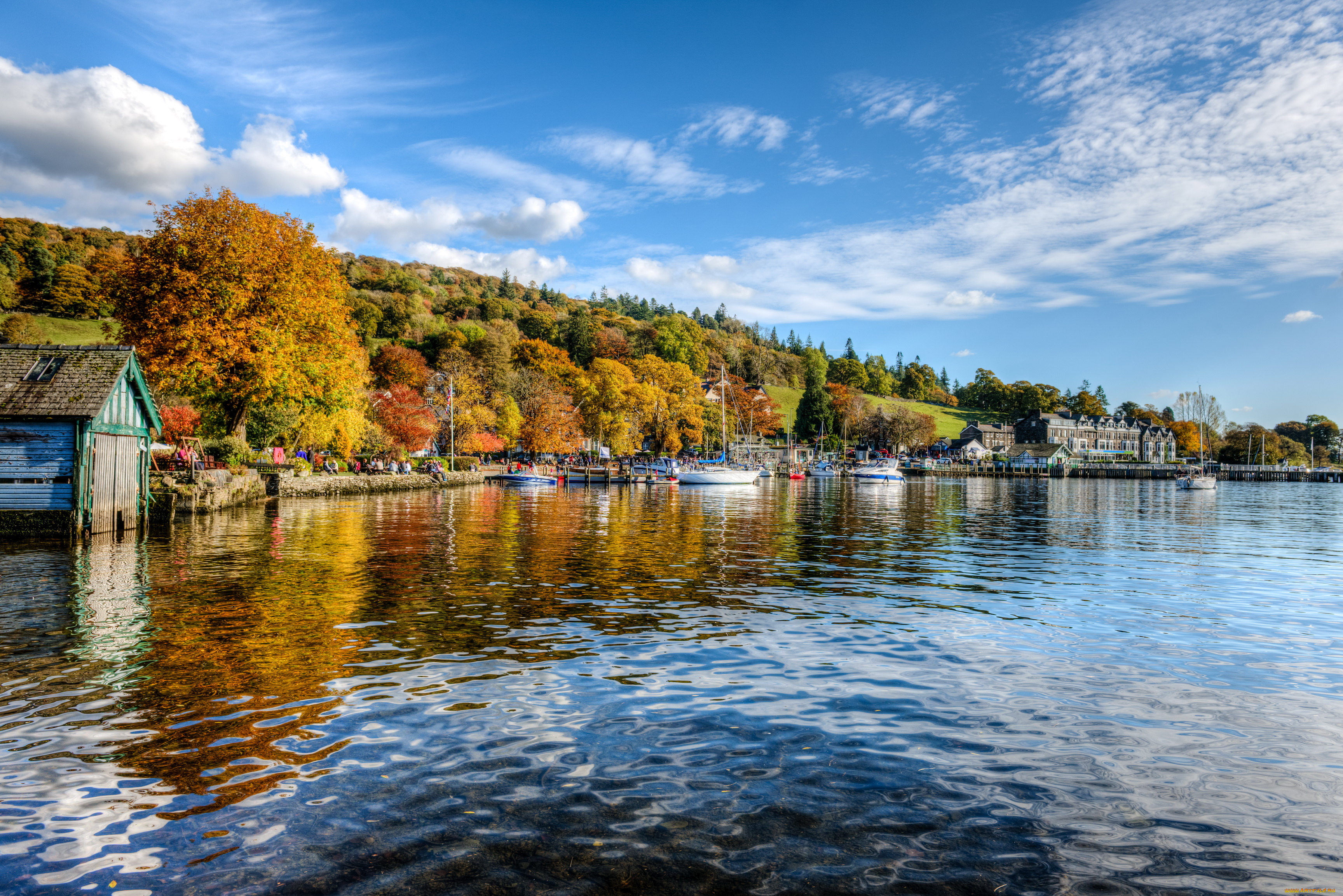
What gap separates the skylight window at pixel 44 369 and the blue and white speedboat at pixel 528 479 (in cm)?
4685

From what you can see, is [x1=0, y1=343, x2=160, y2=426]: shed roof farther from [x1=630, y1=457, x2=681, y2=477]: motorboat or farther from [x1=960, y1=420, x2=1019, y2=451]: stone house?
[x1=960, y1=420, x2=1019, y2=451]: stone house

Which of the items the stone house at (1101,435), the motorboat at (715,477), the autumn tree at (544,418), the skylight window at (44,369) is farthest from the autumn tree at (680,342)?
the skylight window at (44,369)

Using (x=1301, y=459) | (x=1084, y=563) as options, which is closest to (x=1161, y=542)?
(x=1084, y=563)

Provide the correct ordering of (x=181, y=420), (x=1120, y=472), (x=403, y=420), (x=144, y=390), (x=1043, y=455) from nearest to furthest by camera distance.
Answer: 1. (x=144, y=390)
2. (x=181, y=420)
3. (x=403, y=420)
4. (x=1120, y=472)
5. (x=1043, y=455)

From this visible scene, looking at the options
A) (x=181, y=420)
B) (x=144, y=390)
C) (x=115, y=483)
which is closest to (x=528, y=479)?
(x=181, y=420)

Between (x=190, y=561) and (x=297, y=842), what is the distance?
16.5 metres

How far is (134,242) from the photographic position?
12406cm

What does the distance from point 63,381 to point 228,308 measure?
47.9 feet

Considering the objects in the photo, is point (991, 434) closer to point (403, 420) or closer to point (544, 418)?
point (544, 418)

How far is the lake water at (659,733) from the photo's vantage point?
4707mm

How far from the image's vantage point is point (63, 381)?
23.9 m

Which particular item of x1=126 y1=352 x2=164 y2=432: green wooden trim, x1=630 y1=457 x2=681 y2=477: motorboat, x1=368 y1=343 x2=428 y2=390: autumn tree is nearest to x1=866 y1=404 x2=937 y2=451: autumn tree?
x1=630 y1=457 x2=681 y2=477: motorboat

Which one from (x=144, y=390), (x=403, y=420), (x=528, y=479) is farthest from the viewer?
(x=403, y=420)

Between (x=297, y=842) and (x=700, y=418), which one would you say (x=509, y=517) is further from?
(x=700, y=418)
